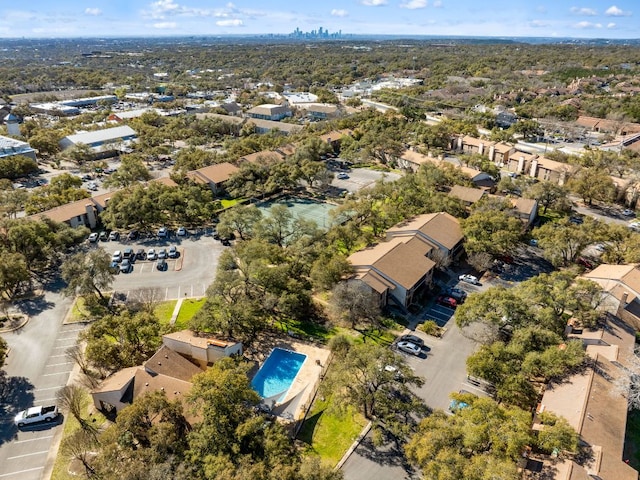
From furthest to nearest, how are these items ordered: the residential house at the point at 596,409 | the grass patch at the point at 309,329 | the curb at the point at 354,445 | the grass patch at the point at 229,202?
the grass patch at the point at 229,202
the grass patch at the point at 309,329
the curb at the point at 354,445
the residential house at the point at 596,409

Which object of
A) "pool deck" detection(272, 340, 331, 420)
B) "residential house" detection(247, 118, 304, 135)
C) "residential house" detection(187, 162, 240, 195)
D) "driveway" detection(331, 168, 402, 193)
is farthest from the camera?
"residential house" detection(247, 118, 304, 135)

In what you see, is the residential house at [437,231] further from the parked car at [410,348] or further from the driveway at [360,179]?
the driveway at [360,179]

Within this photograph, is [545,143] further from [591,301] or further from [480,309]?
[480,309]

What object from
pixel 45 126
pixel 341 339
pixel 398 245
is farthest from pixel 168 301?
pixel 45 126

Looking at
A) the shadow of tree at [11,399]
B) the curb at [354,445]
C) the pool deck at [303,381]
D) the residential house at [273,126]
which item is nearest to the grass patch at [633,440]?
the curb at [354,445]

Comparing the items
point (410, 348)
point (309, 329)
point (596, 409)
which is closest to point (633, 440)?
point (596, 409)

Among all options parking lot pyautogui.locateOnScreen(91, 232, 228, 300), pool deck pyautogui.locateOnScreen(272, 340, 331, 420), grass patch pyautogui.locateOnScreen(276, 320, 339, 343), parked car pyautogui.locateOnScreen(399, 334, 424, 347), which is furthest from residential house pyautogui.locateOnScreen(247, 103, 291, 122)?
parked car pyautogui.locateOnScreen(399, 334, 424, 347)

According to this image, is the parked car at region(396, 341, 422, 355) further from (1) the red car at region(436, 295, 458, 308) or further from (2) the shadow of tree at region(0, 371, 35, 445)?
(2) the shadow of tree at region(0, 371, 35, 445)
